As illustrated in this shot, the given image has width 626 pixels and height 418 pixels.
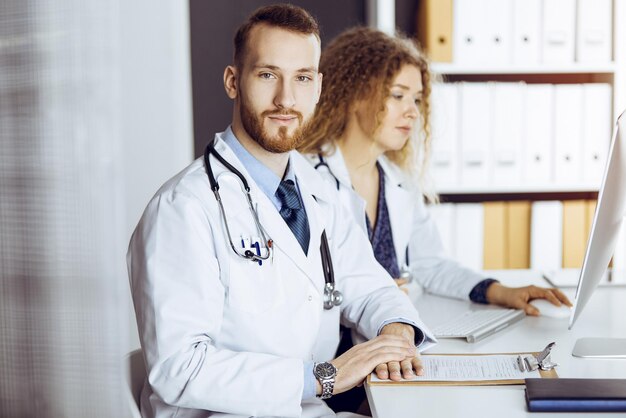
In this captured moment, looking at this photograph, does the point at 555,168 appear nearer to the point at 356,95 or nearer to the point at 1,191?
the point at 356,95

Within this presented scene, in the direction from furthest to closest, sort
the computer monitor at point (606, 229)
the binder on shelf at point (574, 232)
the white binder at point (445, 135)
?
the binder on shelf at point (574, 232) < the white binder at point (445, 135) < the computer monitor at point (606, 229)

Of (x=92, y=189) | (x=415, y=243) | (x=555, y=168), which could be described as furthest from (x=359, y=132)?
(x=92, y=189)

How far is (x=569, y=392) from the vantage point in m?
1.03

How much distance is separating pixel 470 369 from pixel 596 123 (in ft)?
5.23

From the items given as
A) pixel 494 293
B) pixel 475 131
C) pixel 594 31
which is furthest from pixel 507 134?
pixel 494 293

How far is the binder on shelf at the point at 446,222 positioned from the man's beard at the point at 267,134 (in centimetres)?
125

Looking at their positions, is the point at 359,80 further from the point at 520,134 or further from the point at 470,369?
the point at 470,369

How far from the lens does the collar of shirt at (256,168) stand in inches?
54.3

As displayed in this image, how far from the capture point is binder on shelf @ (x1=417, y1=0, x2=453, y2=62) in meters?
2.46

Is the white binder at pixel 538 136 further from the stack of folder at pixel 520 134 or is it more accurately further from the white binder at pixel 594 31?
the white binder at pixel 594 31

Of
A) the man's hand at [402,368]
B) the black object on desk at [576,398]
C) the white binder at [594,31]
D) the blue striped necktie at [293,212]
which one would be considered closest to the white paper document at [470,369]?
the man's hand at [402,368]

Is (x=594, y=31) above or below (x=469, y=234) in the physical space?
above

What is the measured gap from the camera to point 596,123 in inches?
99.3

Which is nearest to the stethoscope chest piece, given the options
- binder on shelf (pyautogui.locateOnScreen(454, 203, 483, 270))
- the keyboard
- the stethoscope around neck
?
the stethoscope around neck
